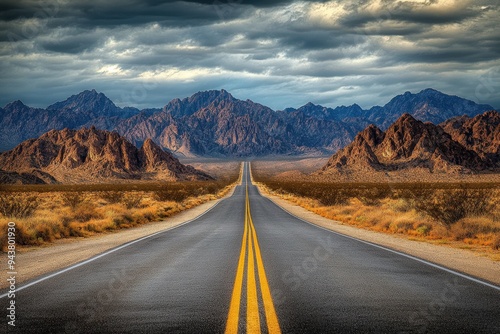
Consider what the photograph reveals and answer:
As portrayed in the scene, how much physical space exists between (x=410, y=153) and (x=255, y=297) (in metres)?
164

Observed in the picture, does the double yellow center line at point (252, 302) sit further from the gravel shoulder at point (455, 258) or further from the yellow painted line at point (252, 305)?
the gravel shoulder at point (455, 258)

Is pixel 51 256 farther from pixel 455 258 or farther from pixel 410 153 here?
pixel 410 153

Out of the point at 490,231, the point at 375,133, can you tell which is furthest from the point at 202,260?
the point at 375,133

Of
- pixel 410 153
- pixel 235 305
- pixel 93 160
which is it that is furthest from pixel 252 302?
pixel 93 160

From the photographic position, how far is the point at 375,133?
598 ft

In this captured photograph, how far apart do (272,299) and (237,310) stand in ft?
3.18

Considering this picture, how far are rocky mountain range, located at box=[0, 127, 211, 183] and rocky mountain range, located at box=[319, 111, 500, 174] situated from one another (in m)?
56.3

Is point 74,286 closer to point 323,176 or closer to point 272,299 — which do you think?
point 272,299

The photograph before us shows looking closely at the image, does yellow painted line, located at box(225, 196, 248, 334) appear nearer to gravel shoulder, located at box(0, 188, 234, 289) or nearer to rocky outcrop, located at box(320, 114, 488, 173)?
gravel shoulder, located at box(0, 188, 234, 289)

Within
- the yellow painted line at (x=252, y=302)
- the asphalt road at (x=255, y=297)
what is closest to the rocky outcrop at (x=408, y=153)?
the asphalt road at (x=255, y=297)

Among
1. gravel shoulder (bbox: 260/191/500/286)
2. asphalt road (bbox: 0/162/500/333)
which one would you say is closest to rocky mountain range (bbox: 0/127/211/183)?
gravel shoulder (bbox: 260/191/500/286)

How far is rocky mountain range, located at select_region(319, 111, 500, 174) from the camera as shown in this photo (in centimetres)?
15600

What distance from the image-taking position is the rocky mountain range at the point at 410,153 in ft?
512

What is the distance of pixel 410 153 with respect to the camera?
6437 inches
